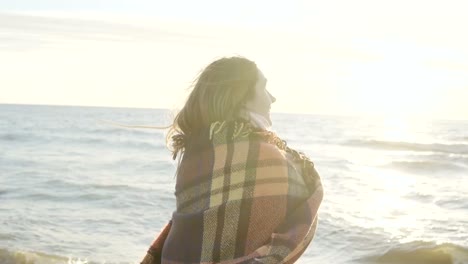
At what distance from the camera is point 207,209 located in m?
2.74

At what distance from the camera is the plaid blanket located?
2.67m

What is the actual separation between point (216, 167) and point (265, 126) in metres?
0.23

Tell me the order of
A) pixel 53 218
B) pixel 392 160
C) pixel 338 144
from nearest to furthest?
pixel 53 218 → pixel 392 160 → pixel 338 144

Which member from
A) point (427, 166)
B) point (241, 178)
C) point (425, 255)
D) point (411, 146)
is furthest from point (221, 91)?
point (411, 146)

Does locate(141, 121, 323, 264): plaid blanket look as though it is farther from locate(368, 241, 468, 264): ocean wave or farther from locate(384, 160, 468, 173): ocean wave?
locate(384, 160, 468, 173): ocean wave

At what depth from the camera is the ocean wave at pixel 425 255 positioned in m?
9.57

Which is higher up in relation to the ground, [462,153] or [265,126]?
[265,126]

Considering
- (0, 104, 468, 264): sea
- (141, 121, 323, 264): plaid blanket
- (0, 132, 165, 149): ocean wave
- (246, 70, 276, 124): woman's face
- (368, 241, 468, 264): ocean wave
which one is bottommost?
(0, 132, 165, 149): ocean wave

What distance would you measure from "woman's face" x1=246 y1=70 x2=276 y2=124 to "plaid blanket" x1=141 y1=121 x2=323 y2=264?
73 mm

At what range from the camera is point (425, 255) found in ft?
32.1

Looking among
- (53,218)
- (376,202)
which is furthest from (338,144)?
(53,218)

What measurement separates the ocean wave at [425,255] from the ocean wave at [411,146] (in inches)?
1084

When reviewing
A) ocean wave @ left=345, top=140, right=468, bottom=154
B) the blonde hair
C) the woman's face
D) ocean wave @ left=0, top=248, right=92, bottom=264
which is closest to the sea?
ocean wave @ left=0, top=248, right=92, bottom=264

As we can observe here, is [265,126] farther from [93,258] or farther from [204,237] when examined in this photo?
[93,258]
